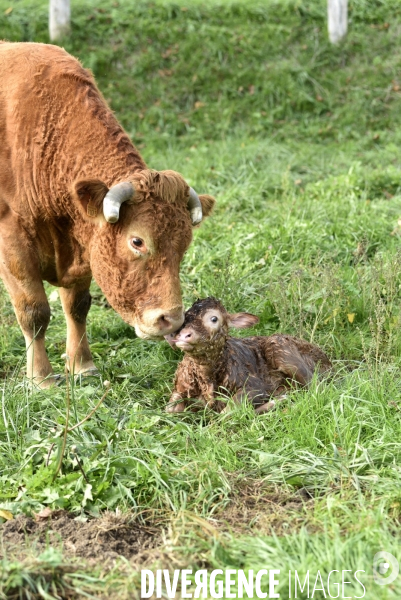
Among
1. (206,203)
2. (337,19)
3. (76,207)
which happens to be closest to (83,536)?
(76,207)

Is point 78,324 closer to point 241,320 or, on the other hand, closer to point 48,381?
point 48,381

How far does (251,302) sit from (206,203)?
4.74ft

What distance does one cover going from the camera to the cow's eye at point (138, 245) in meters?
5.09

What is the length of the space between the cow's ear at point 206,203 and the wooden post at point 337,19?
8.47 metres

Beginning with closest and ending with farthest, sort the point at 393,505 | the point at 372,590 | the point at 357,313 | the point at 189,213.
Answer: the point at 372,590
the point at 393,505
the point at 189,213
the point at 357,313

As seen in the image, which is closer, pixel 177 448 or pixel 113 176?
pixel 177 448

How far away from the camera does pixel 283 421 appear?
16.0ft

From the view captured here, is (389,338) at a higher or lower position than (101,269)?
lower

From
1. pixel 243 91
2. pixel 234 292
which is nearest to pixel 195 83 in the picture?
pixel 243 91

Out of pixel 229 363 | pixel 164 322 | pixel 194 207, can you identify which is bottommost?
pixel 229 363

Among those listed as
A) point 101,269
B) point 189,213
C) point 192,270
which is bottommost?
point 192,270

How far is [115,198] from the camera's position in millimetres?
4973

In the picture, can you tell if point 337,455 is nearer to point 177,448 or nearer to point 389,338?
point 177,448

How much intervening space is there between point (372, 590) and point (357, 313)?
353cm
